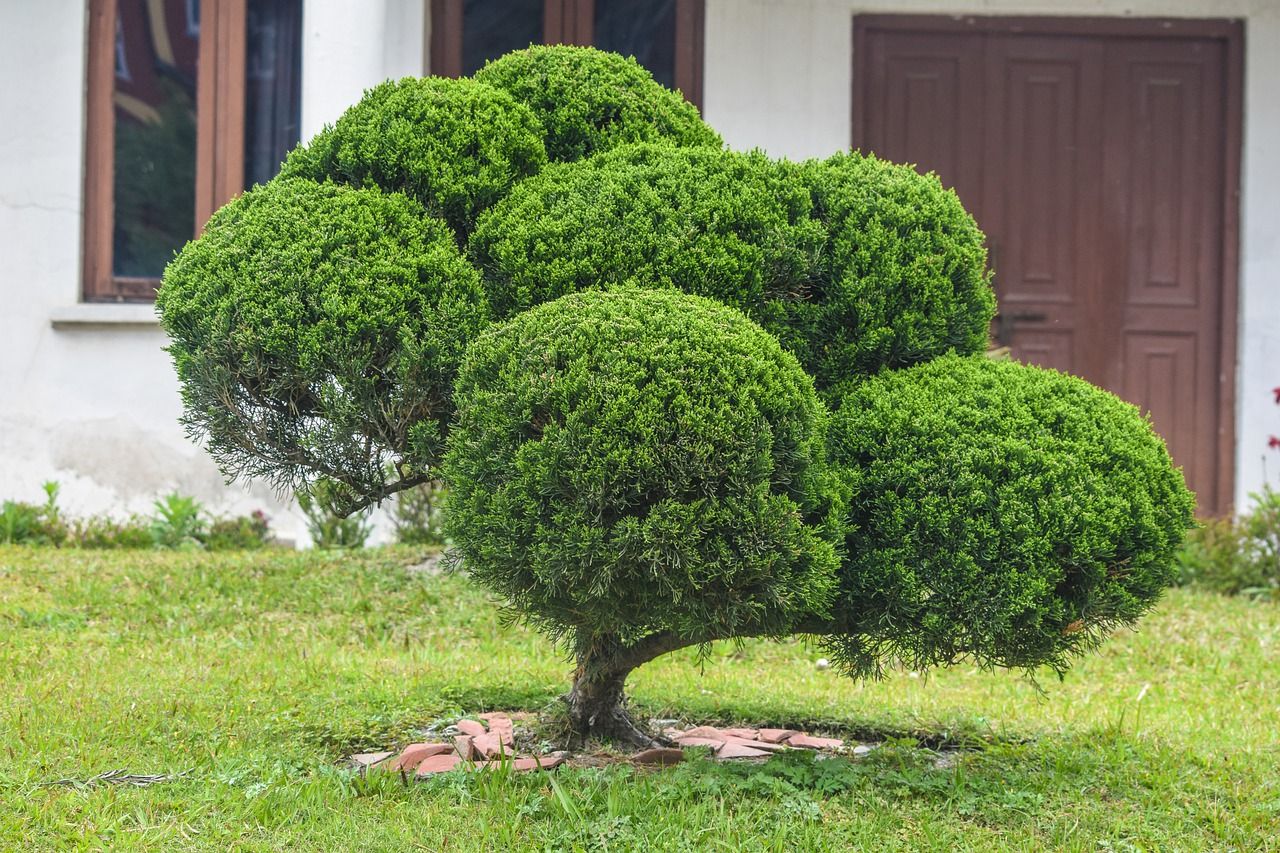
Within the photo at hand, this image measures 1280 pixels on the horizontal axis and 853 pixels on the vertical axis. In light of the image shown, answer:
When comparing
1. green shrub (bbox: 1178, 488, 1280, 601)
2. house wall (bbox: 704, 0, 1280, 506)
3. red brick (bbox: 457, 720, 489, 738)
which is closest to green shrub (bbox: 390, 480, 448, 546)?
house wall (bbox: 704, 0, 1280, 506)

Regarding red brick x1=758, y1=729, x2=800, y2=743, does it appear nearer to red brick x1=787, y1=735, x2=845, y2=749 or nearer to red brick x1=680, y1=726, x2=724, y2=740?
red brick x1=787, y1=735, x2=845, y2=749

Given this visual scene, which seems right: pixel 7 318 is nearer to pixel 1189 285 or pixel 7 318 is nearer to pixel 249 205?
pixel 249 205

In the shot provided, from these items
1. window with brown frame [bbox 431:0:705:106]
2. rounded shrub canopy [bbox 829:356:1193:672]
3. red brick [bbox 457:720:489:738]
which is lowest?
red brick [bbox 457:720:489:738]

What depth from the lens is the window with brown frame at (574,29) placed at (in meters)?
8.15

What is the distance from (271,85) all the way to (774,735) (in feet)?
18.0

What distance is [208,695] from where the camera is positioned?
4.45 m

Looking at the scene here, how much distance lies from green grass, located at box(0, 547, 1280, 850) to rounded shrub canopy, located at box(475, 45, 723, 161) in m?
1.59

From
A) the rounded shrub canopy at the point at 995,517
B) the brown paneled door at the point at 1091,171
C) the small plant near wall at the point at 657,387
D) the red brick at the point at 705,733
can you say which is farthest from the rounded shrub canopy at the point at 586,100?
the brown paneled door at the point at 1091,171

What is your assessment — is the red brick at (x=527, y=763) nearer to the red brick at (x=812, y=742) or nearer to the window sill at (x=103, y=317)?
the red brick at (x=812, y=742)

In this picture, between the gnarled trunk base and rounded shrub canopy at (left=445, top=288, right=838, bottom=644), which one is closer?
rounded shrub canopy at (left=445, top=288, right=838, bottom=644)

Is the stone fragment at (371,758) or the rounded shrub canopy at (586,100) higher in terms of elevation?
the rounded shrub canopy at (586,100)

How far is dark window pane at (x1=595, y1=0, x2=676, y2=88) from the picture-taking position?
8227mm

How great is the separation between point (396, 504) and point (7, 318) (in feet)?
8.27

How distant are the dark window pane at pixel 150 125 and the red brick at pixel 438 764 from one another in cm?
510
